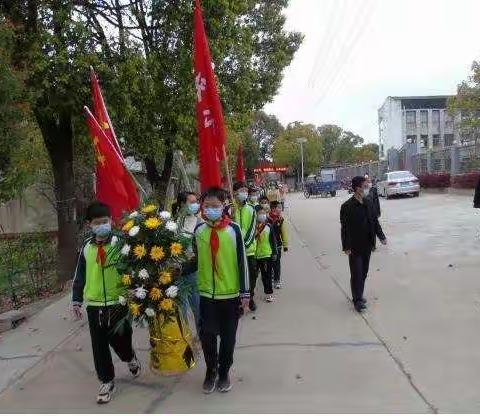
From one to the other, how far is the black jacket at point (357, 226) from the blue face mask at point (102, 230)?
11.5ft

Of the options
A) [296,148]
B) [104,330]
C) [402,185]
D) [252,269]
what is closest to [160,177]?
[252,269]

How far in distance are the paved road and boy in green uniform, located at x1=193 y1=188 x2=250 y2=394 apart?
0.30 meters

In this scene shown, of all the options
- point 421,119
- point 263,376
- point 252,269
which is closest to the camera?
point 263,376

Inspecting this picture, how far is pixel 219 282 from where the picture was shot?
477 cm

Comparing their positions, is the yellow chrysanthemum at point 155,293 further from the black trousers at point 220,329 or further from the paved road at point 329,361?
the paved road at point 329,361

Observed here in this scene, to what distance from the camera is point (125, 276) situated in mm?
4773

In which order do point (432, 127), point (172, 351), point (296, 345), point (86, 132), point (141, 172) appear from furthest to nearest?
point (432, 127)
point (141, 172)
point (86, 132)
point (296, 345)
point (172, 351)

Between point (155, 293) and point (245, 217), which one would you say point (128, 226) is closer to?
point (155, 293)

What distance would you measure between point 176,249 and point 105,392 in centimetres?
127

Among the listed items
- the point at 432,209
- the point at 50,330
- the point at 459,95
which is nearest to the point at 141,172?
the point at 432,209

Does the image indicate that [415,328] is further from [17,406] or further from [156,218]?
[17,406]

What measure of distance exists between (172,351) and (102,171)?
98.6 inches

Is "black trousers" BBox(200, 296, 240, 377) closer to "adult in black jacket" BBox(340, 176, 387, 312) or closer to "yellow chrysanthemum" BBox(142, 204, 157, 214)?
"yellow chrysanthemum" BBox(142, 204, 157, 214)

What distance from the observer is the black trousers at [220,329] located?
479cm
